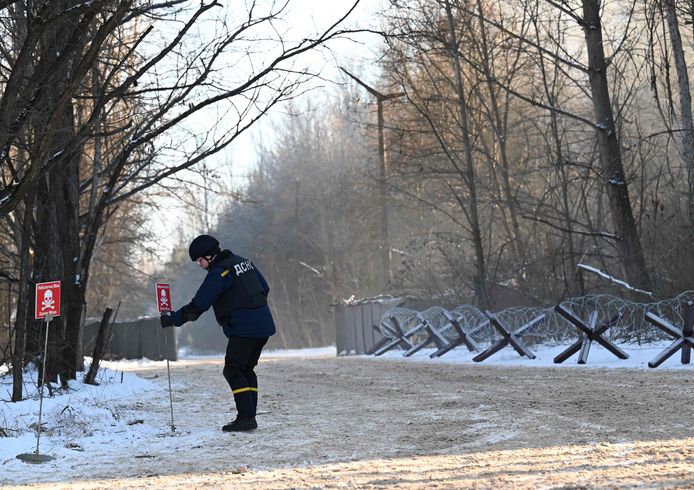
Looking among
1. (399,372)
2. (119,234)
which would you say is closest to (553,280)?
(399,372)

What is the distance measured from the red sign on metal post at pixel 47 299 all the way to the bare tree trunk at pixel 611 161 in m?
14.1

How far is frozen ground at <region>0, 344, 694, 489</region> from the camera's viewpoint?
696 cm

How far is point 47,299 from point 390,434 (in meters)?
3.60

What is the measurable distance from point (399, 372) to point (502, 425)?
965 cm

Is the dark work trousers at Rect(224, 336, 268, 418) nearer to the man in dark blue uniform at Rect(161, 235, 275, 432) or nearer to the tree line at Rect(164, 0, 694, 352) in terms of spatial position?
the man in dark blue uniform at Rect(161, 235, 275, 432)

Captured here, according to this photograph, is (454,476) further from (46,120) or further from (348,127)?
(348,127)

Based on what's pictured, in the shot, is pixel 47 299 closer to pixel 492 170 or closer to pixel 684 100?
pixel 684 100

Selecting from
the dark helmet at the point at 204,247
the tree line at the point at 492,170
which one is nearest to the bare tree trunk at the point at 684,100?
the tree line at the point at 492,170

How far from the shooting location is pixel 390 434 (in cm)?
964

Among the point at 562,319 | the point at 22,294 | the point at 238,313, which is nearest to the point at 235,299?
the point at 238,313

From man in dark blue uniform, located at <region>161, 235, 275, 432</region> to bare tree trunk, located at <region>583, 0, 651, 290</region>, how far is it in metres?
12.6

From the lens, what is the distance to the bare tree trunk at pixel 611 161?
21656 mm

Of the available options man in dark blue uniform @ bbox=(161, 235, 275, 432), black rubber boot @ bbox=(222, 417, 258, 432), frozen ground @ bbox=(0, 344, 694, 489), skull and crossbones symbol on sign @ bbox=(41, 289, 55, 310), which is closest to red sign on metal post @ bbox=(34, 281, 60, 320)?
skull and crossbones symbol on sign @ bbox=(41, 289, 55, 310)

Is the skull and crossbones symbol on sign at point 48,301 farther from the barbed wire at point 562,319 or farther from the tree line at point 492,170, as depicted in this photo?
the barbed wire at point 562,319
